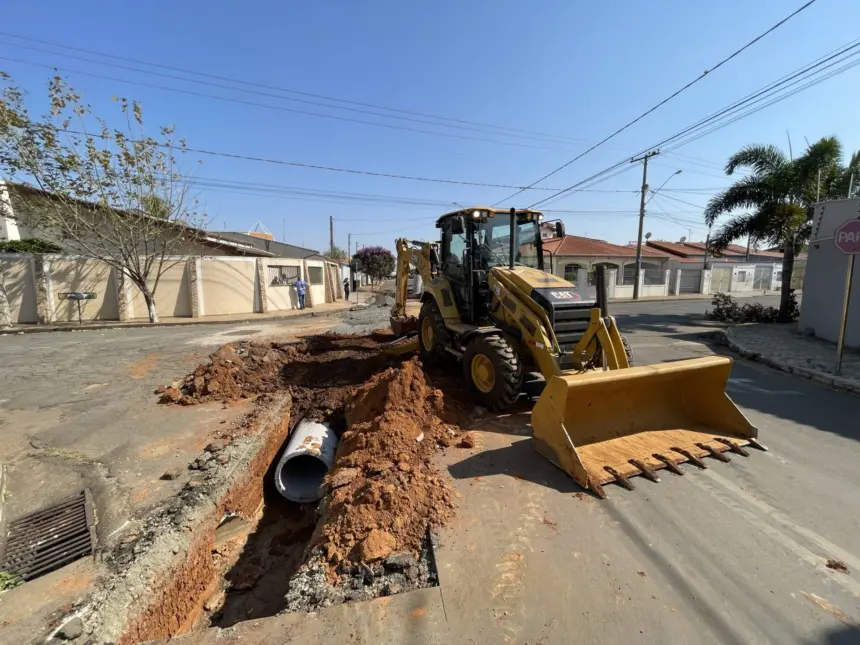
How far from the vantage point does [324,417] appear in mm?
6074

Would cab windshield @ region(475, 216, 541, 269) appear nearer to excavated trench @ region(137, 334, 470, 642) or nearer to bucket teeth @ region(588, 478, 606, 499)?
excavated trench @ region(137, 334, 470, 642)

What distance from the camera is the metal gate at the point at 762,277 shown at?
1444 inches

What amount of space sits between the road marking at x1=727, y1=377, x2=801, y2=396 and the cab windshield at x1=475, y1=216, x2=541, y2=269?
4376 millimetres

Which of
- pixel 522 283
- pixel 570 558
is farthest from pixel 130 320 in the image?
pixel 570 558

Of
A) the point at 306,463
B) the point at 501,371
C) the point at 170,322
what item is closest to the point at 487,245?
the point at 501,371

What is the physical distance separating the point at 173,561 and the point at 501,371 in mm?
3601

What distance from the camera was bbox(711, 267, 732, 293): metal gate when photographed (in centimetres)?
3431

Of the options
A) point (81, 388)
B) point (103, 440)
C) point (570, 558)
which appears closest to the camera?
point (570, 558)

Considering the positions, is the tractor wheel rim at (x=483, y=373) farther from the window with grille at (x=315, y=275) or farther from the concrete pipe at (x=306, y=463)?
the window with grille at (x=315, y=275)

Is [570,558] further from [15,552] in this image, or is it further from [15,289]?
[15,289]

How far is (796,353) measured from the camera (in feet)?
31.2

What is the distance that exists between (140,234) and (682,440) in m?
18.2

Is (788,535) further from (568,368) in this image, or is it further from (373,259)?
(373,259)

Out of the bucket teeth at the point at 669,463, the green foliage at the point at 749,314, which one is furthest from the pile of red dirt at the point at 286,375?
the green foliage at the point at 749,314
